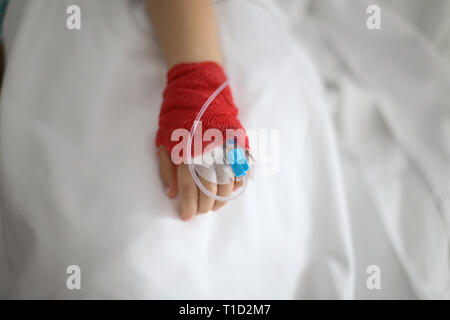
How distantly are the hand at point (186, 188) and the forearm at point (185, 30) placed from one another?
0.21 meters

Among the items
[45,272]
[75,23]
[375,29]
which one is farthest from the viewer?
[375,29]

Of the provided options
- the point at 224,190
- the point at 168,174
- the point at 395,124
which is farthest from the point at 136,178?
the point at 395,124

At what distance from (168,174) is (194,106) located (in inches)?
5.5

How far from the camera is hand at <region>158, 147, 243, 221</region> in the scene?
62 centimetres

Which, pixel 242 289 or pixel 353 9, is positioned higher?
pixel 353 9

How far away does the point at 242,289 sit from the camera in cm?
68

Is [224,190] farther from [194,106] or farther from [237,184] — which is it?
[194,106]

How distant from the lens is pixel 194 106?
0.62 metres

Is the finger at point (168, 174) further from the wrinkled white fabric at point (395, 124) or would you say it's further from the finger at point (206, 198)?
the wrinkled white fabric at point (395, 124)

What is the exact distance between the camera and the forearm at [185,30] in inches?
26.7

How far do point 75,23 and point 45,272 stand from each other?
52cm

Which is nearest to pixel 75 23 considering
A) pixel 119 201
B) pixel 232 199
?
pixel 119 201

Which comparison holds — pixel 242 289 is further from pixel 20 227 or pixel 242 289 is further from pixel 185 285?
pixel 20 227

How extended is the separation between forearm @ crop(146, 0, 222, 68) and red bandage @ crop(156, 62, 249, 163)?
0.03 meters
